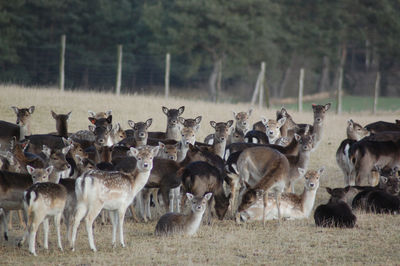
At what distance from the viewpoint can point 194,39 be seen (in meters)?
42.1

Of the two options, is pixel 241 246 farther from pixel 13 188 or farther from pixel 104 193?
pixel 13 188

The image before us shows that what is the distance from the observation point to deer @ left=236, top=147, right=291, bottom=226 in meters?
9.95

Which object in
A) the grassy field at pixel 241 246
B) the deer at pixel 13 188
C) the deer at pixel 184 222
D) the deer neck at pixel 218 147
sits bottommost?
the grassy field at pixel 241 246

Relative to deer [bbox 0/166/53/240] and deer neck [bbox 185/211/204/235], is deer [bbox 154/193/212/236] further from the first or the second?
deer [bbox 0/166/53/240]

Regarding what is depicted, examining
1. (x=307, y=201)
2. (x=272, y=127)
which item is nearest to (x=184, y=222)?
(x=307, y=201)

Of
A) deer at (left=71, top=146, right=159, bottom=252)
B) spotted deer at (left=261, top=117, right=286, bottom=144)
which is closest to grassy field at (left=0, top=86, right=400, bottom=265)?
deer at (left=71, top=146, right=159, bottom=252)

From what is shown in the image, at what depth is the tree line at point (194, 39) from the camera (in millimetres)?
38562

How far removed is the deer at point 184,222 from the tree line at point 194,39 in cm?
2748

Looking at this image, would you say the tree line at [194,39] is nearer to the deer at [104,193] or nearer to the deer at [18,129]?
the deer at [18,129]

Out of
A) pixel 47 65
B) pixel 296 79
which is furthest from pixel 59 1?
pixel 296 79

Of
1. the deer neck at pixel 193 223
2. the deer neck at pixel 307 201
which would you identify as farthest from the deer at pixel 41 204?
the deer neck at pixel 307 201

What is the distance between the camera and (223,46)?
42250 millimetres

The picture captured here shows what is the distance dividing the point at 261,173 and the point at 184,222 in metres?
2.25

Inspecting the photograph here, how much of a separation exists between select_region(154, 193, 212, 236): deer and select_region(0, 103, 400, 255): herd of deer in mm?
14
